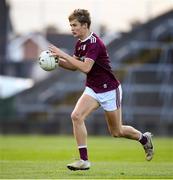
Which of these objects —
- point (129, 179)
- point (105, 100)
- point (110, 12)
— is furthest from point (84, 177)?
point (110, 12)

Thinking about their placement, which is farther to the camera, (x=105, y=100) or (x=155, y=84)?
(x=155, y=84)

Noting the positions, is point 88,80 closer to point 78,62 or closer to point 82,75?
point 78,62

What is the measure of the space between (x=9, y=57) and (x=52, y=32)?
2.12 metres

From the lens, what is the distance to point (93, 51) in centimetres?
1151

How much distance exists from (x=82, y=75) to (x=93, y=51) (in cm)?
2353

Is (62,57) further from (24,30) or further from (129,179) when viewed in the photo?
(24,30)

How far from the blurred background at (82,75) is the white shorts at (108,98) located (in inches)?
767

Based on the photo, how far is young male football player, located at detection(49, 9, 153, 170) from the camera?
37.5 ft

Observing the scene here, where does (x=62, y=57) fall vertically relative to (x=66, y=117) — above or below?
above

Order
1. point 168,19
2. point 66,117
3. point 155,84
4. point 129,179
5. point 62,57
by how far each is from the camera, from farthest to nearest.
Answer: point 168,19
point 155,84
point 66,117
point 62,57
point 129,179

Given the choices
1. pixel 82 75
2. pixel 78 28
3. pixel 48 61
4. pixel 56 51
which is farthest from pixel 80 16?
pixel 82 75

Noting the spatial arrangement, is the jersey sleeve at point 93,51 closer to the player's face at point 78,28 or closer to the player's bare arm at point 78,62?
the player's bare arm at point 78,62

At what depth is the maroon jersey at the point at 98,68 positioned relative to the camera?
38.2ft

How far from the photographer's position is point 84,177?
10.4m
